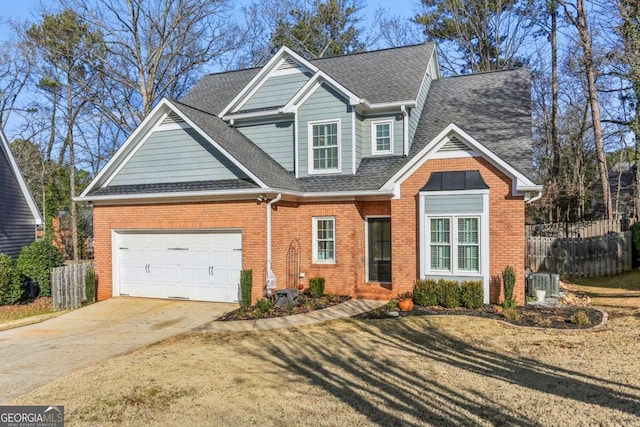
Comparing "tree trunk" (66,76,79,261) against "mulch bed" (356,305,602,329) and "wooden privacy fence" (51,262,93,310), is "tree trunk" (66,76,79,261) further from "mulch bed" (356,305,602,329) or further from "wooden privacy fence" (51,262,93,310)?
"mulch bed" (356,305,602,329)

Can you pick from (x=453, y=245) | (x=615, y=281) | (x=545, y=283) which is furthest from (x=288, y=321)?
(x=615, y=281)

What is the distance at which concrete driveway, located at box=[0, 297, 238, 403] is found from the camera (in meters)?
7.97

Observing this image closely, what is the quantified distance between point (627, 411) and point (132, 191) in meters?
13.5

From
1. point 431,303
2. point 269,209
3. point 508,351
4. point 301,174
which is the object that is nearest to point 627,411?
point 508,351

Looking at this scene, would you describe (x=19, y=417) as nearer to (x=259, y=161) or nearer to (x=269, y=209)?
(x=269, y=209)

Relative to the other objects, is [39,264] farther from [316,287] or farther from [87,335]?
[316,287]

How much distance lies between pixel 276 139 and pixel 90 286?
7.67 metres

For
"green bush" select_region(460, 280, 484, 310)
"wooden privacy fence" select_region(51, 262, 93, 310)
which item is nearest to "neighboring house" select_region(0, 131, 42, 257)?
"wooden privacy fence" select_region(51, 262, 93, 310)

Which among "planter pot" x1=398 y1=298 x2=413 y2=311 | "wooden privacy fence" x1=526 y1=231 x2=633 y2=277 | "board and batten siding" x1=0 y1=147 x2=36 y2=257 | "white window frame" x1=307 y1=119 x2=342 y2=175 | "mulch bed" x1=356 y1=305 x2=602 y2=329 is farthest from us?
"board and batten siding" x1=0 y1=147 x2=36 y2=257

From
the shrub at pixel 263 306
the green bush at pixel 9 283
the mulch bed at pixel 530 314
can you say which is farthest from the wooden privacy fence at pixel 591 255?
the green bush at pixel 9 283

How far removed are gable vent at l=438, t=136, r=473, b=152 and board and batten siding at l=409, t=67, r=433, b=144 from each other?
2.44 metres

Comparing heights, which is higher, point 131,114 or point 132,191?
point 131,114

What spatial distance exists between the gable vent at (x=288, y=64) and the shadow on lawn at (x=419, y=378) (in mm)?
10236

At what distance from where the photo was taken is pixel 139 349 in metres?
9.20
